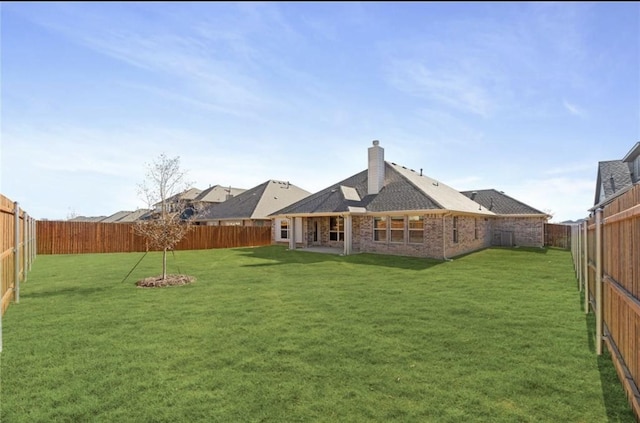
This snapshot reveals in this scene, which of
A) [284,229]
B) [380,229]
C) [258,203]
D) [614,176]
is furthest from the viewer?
[258,203]

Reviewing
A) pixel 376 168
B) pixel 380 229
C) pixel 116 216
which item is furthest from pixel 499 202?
pixel 116 216

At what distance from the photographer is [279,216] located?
23.5 m

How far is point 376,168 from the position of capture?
21.1 meters

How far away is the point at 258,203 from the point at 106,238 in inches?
475

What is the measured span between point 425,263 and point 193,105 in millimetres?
11501

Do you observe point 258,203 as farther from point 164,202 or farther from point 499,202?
point 499,202

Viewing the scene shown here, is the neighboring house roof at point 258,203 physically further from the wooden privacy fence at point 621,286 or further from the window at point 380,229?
the wooden privacy fence at point 621,286

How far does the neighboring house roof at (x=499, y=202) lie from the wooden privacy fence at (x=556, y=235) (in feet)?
5.11

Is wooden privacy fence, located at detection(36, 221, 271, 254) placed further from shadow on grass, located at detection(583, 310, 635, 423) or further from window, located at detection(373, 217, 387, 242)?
shadow on grass, located at detection(583, 310, 635, 423)

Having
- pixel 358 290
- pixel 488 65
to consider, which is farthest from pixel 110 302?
pixel 488 65

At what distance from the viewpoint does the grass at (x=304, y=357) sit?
342cm

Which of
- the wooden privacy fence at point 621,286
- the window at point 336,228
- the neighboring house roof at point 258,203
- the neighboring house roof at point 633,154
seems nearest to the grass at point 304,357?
the wooden privacy fence at point 621,286

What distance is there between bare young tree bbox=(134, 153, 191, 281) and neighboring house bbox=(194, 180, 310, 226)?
15.9 m

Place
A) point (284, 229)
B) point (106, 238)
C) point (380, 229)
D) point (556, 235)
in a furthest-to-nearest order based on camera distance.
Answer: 1. point (284, 229)
2. point (556, 235)
3. point (106, 238)
4. point (380, 229)
